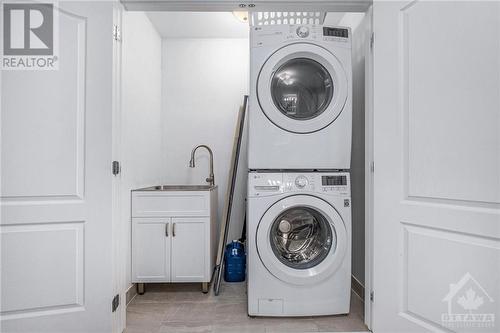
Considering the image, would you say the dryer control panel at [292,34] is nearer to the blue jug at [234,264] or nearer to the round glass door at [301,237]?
the round glass door at [301,237]

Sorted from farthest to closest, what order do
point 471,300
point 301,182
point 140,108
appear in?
point 140,108
point 301,182
point 471,300

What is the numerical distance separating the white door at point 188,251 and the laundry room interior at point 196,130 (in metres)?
0.11

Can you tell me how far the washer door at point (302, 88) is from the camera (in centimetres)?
178

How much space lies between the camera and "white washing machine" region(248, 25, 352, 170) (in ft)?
5.82

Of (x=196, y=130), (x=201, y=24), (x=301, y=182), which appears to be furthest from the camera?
(x=196, y=130)

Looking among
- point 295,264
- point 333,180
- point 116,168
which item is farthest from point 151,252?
point 333,180

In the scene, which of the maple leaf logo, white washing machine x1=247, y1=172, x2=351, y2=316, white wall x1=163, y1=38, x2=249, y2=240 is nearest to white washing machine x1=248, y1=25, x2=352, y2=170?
white washing machine x1=247, y1=172, x2=351, y2=316

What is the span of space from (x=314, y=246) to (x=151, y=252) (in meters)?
1.21

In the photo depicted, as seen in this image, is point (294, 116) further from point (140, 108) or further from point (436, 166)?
point (140, 108)

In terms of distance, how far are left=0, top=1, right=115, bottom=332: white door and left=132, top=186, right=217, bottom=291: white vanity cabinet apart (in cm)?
61

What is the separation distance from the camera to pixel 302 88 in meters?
1.89

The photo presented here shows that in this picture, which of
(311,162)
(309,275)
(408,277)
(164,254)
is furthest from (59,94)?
(408,277)

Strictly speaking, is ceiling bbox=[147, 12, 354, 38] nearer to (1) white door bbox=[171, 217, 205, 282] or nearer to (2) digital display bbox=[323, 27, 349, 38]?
(2) digital display bbox=[323, 27, 349, 38]

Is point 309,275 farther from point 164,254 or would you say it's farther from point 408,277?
point 164,254
